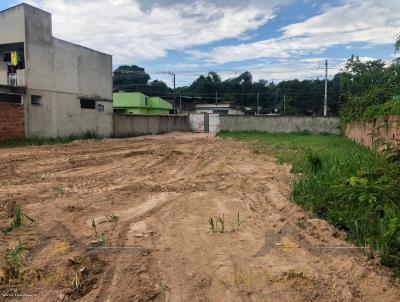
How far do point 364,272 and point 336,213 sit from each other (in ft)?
5.70

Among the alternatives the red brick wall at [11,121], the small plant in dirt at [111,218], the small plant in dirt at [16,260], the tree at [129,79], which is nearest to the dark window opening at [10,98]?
the red brick wall at [11,121]

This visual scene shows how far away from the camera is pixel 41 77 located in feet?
73.3

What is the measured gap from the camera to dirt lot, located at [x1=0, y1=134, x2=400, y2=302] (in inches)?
138

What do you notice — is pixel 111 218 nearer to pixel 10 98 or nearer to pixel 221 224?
pixel 221 224

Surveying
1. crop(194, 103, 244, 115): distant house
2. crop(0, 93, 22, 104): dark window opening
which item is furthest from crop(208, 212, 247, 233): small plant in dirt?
crop(194, 103, 244, 115): distant house

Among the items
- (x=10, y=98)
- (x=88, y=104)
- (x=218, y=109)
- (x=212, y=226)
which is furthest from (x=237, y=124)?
(x=212, y=226)

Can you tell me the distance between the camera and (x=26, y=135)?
2102 cm

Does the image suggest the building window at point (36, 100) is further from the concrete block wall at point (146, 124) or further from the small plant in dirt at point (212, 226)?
the small plant in dirt at point (212, 226)

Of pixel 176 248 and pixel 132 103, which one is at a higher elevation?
pixel 132 103

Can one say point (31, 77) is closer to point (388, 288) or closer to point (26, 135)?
point (26, 135)

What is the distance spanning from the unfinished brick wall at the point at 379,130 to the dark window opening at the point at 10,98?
16.3m

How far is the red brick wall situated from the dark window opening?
21 centimetres

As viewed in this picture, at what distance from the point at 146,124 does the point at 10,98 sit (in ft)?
48.0

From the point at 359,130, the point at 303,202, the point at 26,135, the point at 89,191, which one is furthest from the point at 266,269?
the point at 26,135
